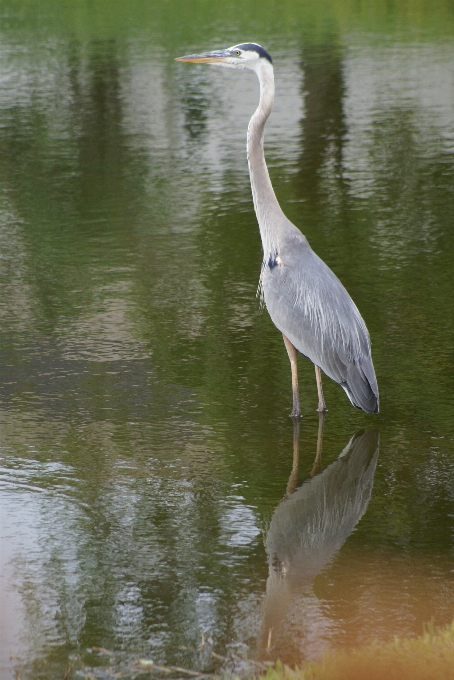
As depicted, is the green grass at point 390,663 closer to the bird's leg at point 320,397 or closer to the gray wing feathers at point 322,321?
the gray wing feathers at point 322,321

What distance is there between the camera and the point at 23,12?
3441 cm

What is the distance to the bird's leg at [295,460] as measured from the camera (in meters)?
5.50

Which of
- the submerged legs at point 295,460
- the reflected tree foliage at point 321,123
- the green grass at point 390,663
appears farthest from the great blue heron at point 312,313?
the reflected tree foliage at point 321,123

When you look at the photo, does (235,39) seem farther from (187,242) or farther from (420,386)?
(420,386)

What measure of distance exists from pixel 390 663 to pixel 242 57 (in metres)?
4.44

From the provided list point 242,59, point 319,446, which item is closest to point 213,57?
point 242,59

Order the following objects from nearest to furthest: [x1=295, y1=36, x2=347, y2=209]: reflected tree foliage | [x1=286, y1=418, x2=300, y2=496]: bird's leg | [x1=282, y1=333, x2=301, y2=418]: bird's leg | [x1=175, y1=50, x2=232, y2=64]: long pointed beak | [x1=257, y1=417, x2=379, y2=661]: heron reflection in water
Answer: [x1=257, y1=417, x2=379, y2=661]: heron reflection in water
[x1=286, y1=418, x2=300, y2=496]: bird's leg
[x1=282, y1=333, x2=301, y2=418]: bird's leg
[x1=175, y1=50, x2=232, y2=64]: long pointed beak
[x1=295, y1=36, x2=347, y2=209]: reflected tree foliage

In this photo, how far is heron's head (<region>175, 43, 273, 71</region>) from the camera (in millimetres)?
6867

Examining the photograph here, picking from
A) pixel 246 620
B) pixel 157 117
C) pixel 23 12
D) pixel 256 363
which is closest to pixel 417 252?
pixel 256 363

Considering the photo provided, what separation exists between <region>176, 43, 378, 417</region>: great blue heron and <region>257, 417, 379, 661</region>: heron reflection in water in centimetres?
30

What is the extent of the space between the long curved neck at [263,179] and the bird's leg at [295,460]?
113cm

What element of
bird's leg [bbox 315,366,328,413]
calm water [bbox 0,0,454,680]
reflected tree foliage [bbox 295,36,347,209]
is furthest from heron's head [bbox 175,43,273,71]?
reflected tree foliage [bbox 295,36,347,209]

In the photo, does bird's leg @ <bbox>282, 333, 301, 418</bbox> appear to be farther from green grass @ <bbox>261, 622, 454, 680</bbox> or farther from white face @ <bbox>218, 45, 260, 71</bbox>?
green grass @ <bbox>261, 622, 454, 680</bbox>

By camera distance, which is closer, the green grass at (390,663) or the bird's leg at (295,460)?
the green grass at (390,663)
